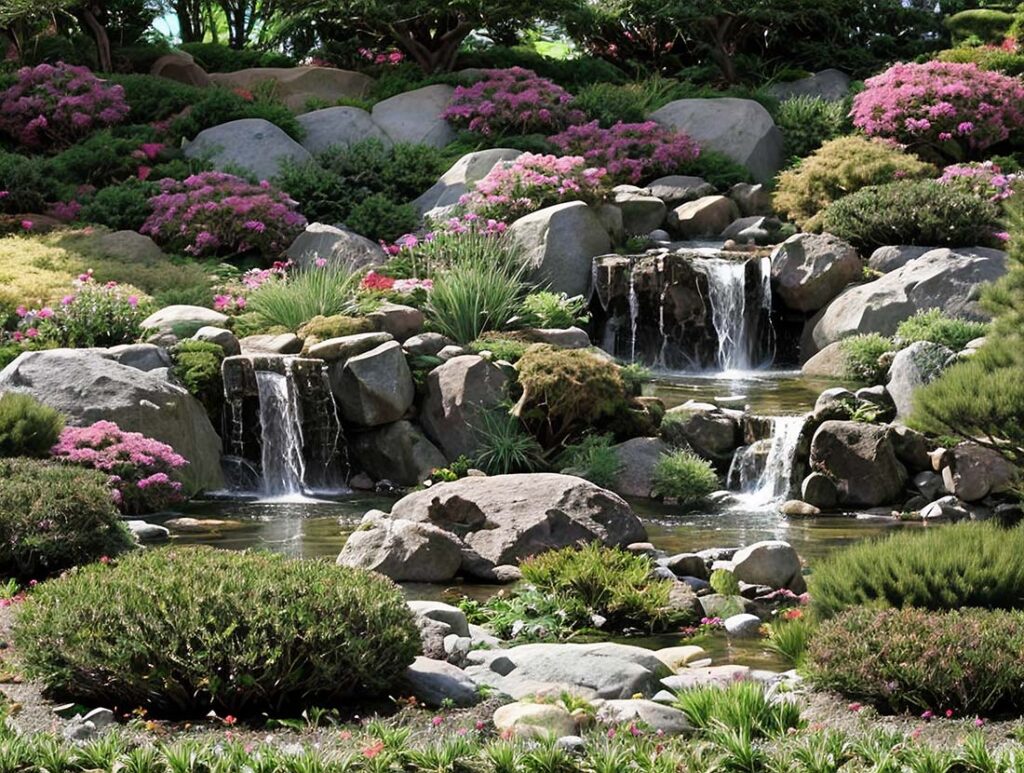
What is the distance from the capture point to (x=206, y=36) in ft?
125

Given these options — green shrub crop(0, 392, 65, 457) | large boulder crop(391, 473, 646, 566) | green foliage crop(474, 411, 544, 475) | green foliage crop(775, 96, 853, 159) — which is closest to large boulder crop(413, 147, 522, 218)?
green foliage crop(775, 96, 853, 159)

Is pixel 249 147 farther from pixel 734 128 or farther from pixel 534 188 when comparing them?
pixel 734 128

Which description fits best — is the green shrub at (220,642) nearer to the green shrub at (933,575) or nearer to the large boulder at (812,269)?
the green shrub at (933,575)

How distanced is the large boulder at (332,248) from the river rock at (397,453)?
470 centimetres

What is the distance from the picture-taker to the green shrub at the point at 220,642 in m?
6.46

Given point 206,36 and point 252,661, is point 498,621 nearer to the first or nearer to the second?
point 252,661

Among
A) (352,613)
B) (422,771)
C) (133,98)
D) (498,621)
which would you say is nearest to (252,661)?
(352,613)

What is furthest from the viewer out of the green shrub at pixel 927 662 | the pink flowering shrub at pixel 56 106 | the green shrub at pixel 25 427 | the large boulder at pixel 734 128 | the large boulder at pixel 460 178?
the large boulder at pixel 734 128

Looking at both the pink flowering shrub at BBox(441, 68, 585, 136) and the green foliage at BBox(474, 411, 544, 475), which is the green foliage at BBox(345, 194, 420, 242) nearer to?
the pink flowering shrub at BBox(441, 68, 585, 136)

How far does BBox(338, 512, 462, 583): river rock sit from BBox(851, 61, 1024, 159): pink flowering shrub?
1518 centimetres

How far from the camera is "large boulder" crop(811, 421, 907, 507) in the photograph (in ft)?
44.9

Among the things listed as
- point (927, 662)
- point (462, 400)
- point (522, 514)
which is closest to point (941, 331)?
point (462, 400)

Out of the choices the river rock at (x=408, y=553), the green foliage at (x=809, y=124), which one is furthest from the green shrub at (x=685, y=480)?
the green foliage at (x=809, y=124)

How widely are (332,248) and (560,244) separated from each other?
10.4 ft
